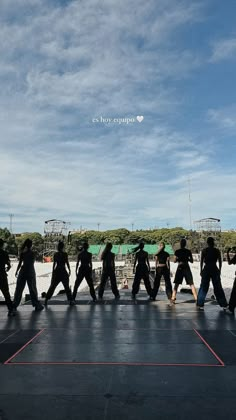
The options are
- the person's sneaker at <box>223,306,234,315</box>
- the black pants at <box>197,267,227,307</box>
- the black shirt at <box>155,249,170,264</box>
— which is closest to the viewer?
the person's sneaker at <box>223,306,234,315</box>

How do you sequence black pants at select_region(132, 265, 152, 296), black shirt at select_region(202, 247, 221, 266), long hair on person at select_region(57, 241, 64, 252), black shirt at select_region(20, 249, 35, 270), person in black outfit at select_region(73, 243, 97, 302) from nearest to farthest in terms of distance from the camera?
black shirt at select_region(202, 247, 221, 266) < black shirt at select_region(20, 249, 35, 270) < long hair on person at select_region(57, 241, 64, 252) < person in black outfit at select_region(73, 243, 97, 302) < black pants at select_region(132, 265, 152, 296)

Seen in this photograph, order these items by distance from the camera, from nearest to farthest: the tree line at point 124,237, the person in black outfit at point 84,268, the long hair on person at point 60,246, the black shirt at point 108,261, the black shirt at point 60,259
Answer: the long hair on person at point 60,246
the black shirt at point 60,259
the person in black outfit at point 84,268
the black shirt at point 108,261
the tree line at point 124,237

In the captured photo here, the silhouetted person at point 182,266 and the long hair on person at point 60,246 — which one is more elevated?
the long hair on person at point 60,246

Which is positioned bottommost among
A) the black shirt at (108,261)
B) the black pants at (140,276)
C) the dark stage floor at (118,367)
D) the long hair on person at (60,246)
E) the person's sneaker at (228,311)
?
the person's sneaker at (228,311)

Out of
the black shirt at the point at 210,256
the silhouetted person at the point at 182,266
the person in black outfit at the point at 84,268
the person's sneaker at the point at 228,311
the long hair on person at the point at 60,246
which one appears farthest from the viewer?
the person in black outfit at the point at 84,268

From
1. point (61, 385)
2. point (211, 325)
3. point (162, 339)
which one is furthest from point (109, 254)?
point (61, 385)

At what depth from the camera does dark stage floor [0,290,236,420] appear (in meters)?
2.98

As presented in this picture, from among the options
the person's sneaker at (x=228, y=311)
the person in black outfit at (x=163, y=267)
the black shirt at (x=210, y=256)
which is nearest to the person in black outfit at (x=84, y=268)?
the person in black outfit at (x=163, y=267)

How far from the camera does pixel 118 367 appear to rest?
159 inches

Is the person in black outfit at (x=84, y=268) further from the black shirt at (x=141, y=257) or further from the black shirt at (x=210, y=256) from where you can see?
the black shirt at (x=210, y=256)

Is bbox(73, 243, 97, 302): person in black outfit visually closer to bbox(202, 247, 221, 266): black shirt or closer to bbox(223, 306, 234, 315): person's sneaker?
bbox(202, 247, 221, 266): black shirt

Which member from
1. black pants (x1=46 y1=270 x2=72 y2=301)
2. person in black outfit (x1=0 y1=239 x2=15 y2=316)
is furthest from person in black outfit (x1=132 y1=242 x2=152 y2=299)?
person in black outfit (x1=0 y1=239 x2=15 y2=316)

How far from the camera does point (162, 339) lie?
17.5 feet

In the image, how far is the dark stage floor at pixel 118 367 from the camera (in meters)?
2.98
